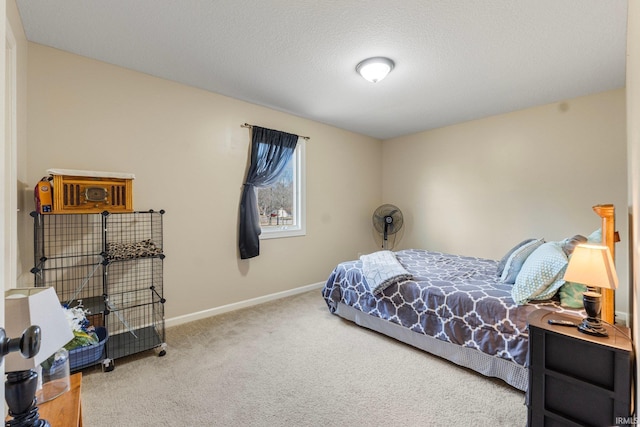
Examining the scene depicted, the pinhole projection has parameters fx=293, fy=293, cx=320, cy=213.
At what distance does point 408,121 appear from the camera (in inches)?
165

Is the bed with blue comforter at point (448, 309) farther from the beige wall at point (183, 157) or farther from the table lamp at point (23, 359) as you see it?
the table lamp at point (23, 359)

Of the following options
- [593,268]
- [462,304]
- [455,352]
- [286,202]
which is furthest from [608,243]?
[286,202]

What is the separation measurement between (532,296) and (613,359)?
641 mm

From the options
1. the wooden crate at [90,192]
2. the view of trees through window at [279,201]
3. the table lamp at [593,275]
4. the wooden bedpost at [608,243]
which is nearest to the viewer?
the table lamp at [593,275]

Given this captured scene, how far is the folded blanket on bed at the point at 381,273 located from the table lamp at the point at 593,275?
1261mm

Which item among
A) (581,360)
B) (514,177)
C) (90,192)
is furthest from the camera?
(514,177)

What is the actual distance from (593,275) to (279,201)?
3.17 m

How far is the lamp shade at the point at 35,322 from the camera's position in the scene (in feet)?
2.81

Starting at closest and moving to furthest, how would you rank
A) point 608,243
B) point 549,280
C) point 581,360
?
1. point 581,360
2. point 608,243
3. point 549,280

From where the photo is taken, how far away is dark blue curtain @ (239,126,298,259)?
340 cm

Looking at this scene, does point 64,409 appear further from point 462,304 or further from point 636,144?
point 636,144

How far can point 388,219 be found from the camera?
4.63 metres

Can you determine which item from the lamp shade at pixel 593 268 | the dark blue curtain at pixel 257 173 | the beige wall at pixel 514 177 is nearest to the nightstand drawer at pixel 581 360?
the lamp shade at pixel 593 268

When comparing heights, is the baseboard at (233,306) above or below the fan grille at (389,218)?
below
